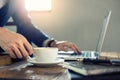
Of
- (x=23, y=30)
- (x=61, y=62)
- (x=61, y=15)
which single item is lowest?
(x=61, y=15)

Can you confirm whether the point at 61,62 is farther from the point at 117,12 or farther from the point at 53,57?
the point at 117,12

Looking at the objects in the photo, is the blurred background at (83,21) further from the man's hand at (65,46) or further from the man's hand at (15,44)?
the man's hand at (15,44)

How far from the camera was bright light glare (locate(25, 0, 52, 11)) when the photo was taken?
9.04 feet

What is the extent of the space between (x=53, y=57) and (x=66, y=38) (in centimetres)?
200

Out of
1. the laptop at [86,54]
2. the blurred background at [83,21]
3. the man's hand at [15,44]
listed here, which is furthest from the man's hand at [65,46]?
the blurred background at [83,21]

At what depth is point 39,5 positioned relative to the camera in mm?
2838

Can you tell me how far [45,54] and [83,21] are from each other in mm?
1983

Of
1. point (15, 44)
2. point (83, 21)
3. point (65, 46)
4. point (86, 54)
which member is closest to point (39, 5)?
point (83, 21)

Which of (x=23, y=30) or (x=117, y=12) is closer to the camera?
(x=23, y=30)

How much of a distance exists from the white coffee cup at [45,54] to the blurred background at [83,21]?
1961mm

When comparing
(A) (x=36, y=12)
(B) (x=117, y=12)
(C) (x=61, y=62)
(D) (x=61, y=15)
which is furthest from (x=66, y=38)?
(C) (x=61, y=62)

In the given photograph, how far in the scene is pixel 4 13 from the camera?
1.22 metres

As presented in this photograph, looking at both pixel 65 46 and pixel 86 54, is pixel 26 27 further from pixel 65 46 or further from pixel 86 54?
pixel 86 54

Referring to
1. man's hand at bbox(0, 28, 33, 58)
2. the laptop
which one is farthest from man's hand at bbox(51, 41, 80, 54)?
man's hand at bbox(0, 28, 33, 58)
